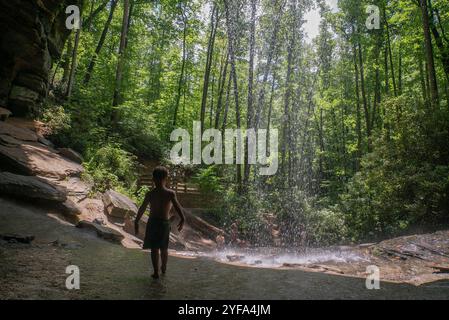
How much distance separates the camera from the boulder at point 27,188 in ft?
22.6

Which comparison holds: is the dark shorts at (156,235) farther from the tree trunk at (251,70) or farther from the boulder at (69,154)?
the tree trunk at (251,70)

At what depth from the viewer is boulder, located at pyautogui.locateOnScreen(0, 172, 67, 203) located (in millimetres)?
6875

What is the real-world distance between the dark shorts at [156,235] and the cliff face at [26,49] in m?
10.5

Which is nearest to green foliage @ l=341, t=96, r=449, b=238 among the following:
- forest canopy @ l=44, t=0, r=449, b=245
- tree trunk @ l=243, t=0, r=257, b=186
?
forest canopy @ l=44, t=0, r=449, b=245

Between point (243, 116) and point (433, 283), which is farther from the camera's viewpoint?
point (243, 116)

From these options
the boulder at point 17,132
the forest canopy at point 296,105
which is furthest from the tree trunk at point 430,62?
the boulder at point 17,132

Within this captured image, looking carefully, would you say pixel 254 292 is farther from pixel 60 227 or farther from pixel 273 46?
pixel 273 46

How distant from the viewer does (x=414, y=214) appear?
426 inches

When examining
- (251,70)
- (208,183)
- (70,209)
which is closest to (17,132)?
(70,209)

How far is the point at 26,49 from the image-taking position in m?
11.3

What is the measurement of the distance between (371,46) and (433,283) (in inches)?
744

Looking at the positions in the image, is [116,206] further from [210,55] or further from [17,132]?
[210,55]

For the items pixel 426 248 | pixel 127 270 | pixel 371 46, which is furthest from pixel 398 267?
pixel 371 46

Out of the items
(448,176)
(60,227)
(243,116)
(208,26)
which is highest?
(208,26)
